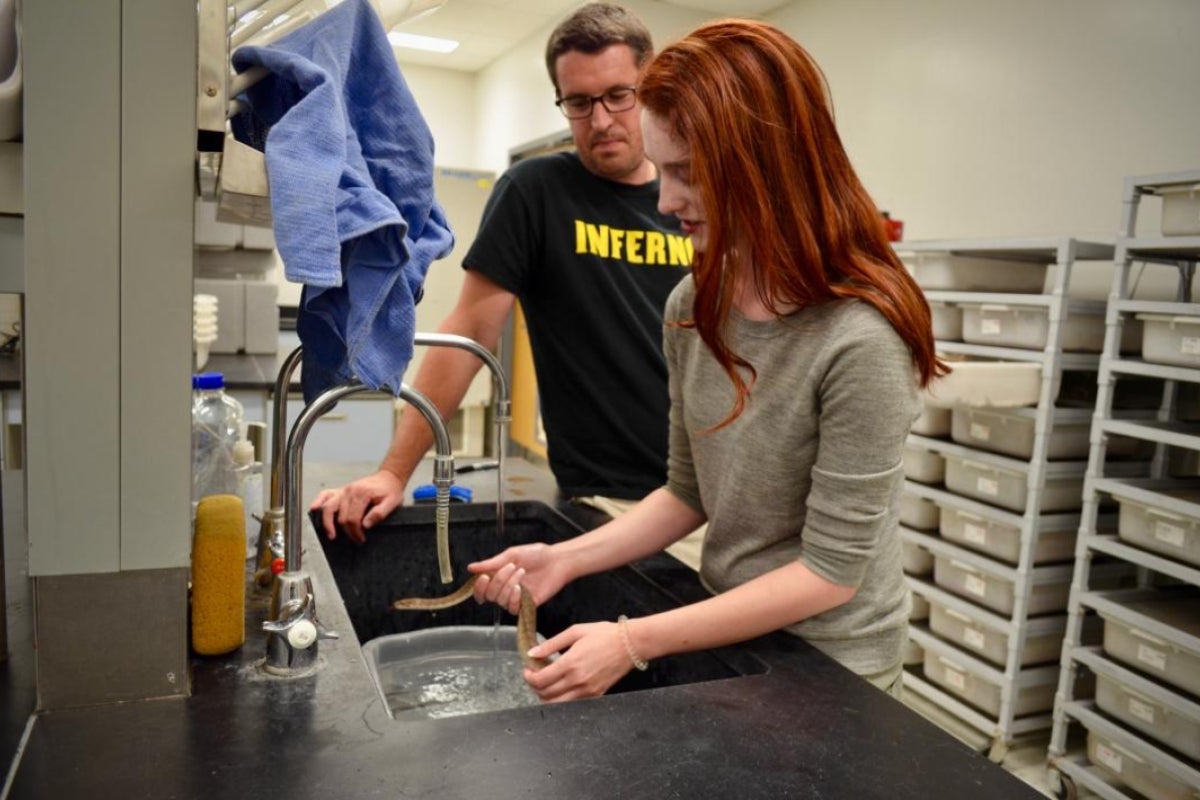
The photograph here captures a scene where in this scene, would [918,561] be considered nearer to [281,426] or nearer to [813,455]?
[813,455]

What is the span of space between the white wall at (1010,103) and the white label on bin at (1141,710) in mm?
1338

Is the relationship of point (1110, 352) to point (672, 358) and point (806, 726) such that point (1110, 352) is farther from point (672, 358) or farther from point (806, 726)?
point (806, 726)

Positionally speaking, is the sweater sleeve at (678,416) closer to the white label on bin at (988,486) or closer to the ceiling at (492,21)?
the white label on bin at (988,486)

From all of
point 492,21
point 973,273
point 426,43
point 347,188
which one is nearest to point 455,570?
point 347,188

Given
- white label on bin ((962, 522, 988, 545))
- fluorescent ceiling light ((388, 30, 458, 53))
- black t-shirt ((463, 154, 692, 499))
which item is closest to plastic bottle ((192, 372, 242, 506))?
black t-shirt ((463, 154, 692, 499))

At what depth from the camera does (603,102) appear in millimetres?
1677

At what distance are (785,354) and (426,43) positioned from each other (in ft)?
17.4

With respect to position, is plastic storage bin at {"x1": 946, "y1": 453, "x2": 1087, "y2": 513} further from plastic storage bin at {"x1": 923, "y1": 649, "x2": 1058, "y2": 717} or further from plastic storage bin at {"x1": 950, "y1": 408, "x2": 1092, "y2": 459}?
plastic storage bin at {"x1": 923, "y1": 649, "x2": 1058, "y2": 717}

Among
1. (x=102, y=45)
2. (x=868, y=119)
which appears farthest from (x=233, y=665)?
(x=868, y=119)

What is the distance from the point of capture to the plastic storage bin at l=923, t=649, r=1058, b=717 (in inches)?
102

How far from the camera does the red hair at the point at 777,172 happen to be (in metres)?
0.99

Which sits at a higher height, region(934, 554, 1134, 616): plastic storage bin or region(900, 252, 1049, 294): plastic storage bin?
region(900, 252, 1049, 294): plastic storage bin

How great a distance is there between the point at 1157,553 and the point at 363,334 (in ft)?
6.97

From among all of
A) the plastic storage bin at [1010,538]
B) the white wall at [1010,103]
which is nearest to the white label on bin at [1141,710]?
the plastic storage bin at [1010,538]
